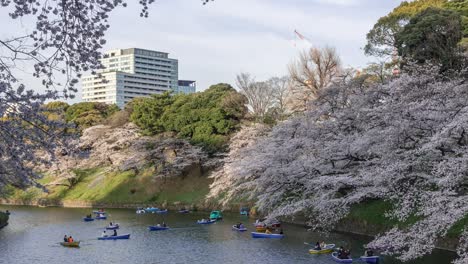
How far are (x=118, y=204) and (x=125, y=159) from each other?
481 centimetres

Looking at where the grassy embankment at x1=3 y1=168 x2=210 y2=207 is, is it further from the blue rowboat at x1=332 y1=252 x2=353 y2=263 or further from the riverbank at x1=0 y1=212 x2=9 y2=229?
the blue rowboat at x1=332 y1=252 x2=353 y2=263

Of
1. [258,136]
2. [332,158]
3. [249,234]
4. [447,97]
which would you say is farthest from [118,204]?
[447,97]

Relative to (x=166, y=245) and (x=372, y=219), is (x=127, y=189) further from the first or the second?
(x=372, y=219)

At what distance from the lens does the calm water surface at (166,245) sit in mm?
24562

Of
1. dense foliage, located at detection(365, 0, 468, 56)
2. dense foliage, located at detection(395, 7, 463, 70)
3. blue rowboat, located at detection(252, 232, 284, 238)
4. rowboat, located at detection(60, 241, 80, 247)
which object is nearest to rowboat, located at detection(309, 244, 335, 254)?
blue rowboat, located at detection(252, 232, 284, 238)

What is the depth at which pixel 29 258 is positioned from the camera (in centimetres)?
2572

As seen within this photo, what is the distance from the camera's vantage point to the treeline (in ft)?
167

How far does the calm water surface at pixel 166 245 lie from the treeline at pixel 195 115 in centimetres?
1288

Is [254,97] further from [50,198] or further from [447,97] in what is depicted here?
[447,97]

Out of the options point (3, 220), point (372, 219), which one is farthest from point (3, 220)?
point (372, 219)

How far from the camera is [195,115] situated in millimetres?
53031

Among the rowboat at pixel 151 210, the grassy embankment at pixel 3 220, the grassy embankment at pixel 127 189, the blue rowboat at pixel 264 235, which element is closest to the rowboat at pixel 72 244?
the blue rowboat at pixel 264 235

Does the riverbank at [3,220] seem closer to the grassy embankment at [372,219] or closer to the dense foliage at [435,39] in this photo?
the grassy embankment at [372,219]

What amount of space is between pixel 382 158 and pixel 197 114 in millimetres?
30256
